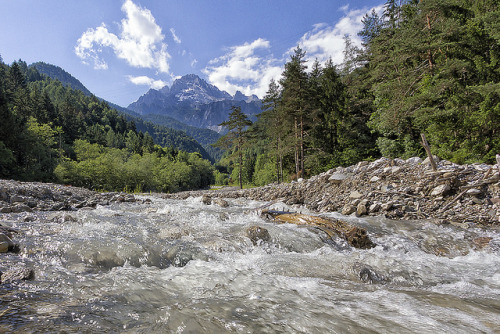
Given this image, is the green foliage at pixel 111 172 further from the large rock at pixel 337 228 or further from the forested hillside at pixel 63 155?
the large rock at pixel 337 228

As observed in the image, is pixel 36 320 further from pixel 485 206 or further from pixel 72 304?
pixel 485 206

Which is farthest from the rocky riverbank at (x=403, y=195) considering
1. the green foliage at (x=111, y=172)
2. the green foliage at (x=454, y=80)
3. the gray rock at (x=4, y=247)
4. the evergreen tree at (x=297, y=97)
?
the green foliage at (x=111, y=172)

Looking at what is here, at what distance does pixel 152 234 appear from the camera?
5.95 m

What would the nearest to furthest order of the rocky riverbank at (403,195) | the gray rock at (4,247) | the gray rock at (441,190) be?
the gray rock at (4,247), the rocky riverbank at (403,195), the gray rock at (441,190)

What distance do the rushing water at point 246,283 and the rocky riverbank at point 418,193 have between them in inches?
54.3

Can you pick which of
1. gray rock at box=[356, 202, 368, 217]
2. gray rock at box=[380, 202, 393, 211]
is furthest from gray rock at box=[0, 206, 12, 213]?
gray rock at box=[380, 202, 393, 211]

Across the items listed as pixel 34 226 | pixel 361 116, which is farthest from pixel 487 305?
pixel 361 116

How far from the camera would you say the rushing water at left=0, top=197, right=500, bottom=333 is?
91.3 inches

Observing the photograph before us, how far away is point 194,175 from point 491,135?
8243cm

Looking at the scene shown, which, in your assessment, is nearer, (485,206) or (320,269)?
(320,269)

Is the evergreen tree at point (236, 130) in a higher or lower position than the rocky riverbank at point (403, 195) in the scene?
higher

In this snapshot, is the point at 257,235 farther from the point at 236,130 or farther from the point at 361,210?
the point at 236,130

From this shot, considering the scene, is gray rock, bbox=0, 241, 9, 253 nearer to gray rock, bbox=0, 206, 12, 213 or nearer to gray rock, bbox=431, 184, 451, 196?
gray rock, bbox=0, 206, 12, 213

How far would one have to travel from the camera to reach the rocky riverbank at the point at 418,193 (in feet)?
23.8
